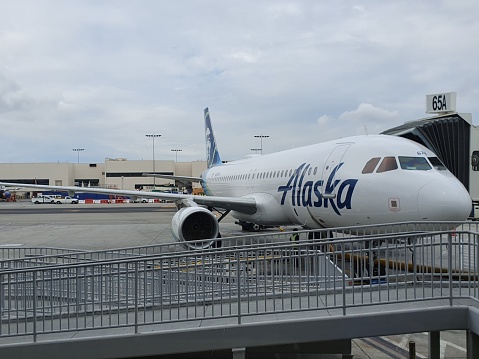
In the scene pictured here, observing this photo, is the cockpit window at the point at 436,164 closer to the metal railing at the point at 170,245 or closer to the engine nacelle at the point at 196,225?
the metal railing at the point at 170,245

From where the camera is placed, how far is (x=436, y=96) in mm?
22281

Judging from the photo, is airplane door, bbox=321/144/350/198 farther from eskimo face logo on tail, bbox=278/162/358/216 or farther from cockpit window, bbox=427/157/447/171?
cockpit window, bbox=427/157/447/171

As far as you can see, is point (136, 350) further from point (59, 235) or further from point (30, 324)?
point (59, 235)

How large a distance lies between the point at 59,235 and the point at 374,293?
20931 millimetres

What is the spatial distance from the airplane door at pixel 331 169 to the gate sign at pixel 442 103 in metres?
11.5

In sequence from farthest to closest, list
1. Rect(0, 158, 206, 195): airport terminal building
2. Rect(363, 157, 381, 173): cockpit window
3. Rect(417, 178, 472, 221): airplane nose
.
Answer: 1. Rect(0, 158, 206, 195): airport terminal building
2. Rect(363, 157, 381, 173): cockpit window
3. Rect(417, 178, 472, 221): airplane nose

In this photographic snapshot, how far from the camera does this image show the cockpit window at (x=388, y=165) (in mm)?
10305

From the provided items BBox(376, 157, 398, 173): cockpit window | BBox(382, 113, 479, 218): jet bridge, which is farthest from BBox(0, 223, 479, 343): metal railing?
BBox(382, 113, 479, 218): jet bridge

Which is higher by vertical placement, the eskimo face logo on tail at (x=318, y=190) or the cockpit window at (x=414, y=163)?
the cockpit window at (x=414, y=163)

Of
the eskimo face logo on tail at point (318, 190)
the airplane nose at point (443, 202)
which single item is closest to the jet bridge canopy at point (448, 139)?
the eskimo face logo on tail at point (318, 190)

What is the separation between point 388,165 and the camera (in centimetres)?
1044

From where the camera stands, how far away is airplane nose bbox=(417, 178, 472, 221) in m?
8.82

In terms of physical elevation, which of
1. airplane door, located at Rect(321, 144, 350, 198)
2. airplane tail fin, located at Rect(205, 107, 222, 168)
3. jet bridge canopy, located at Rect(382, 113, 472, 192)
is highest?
airplane tail fin, located at Rect(205, 107, 222, 168)

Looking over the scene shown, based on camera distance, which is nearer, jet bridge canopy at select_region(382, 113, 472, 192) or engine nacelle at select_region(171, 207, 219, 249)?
engine nacelle at select_region(171, 207, 219, 249)
